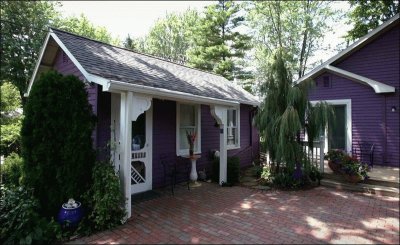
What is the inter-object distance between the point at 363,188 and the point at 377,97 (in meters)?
4.05

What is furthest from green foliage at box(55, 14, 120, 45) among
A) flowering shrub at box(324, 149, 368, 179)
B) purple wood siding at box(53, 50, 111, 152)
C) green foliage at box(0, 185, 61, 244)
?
flowering shrub at box(324, 149, 368, 179)

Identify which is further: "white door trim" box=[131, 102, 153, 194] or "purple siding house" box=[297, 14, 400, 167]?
"purple siding house" box=[297, 14, 400, 167]

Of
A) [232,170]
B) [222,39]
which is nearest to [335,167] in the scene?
[232,170]

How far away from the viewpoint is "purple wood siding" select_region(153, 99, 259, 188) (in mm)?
6973

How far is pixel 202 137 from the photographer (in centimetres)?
851

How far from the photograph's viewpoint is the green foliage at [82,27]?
2078 cm

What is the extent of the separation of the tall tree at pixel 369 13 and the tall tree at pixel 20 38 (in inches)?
773

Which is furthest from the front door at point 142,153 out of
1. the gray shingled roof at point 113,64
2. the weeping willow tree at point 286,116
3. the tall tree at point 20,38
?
the tall tree at point 20,38

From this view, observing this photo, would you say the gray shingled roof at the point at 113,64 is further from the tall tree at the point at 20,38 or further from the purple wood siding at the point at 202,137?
the tall tree at the point at 20,38

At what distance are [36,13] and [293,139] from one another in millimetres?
19068

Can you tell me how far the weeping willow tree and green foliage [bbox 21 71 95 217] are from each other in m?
4.67

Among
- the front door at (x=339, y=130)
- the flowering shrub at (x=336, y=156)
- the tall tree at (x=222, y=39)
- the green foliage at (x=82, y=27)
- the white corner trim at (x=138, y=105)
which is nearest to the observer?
the white corner trim at (x=138, y=105)

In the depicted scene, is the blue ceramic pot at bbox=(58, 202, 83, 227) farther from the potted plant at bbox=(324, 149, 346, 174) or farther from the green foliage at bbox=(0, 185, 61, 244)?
the potted plant at bbox=(324, 149, 346, 174)

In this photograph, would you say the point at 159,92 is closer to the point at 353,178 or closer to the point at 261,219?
the point at 261,219
